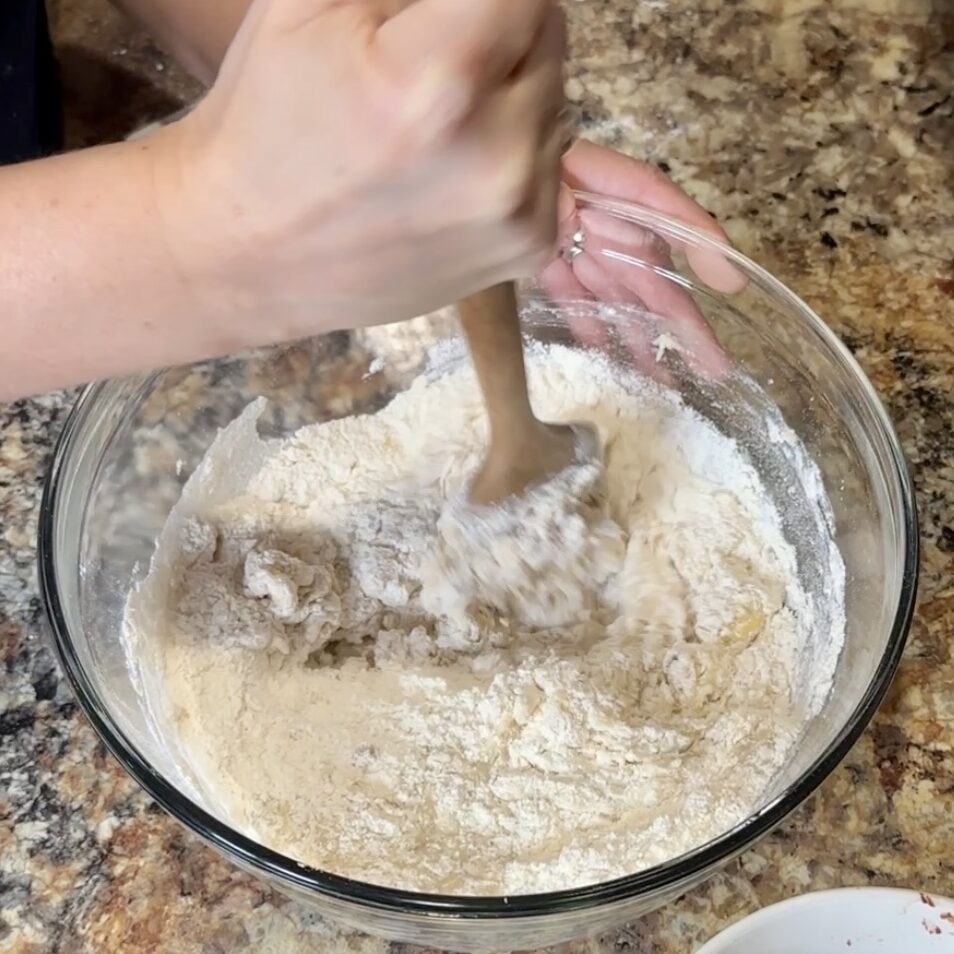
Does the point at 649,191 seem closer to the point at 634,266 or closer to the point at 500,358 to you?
the point at 634,266

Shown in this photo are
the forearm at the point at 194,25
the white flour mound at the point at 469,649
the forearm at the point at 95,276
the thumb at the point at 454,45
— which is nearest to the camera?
the thumb at the point at 454,45

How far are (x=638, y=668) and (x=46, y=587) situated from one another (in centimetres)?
43

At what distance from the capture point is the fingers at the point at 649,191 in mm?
978

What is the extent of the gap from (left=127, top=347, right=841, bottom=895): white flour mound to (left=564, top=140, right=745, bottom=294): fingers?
14 centimetres

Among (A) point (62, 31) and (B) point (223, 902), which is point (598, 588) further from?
(A) point (62, 31)

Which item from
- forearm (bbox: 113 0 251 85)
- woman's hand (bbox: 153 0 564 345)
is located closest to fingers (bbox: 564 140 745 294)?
forearm (bbox: 113 0 251 85)

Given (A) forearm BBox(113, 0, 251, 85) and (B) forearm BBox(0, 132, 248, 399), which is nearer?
(B) forearm BBox(0, 132, 248, 399)

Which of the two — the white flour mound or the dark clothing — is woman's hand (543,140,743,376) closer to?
the white flour mound

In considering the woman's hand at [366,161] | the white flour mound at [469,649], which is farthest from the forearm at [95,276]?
the white flour mound at [469,649]

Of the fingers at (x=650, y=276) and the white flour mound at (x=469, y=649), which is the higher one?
the fingers at (x=650, y=276)

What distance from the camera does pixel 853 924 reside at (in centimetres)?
69

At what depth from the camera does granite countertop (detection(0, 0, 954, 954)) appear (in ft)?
2.60

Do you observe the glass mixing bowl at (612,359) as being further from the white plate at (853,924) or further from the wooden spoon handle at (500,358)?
the wooden spoon handle at (500,358)

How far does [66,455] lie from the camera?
2.77 feet
